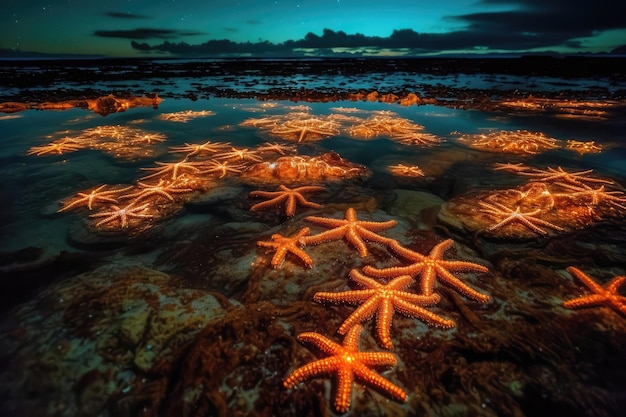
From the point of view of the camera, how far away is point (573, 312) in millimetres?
3465

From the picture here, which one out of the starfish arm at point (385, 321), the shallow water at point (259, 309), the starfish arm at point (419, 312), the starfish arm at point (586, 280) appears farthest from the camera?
the starfish arm at point (586, 280)

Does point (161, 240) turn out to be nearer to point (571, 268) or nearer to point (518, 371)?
point (518, 371)

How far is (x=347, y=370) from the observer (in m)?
2.52

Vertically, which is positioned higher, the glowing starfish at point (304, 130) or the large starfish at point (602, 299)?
the glowing starfish at point (304, 130)

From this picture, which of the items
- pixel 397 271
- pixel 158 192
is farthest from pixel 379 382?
pixel 158 192

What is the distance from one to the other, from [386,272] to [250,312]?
1.59m

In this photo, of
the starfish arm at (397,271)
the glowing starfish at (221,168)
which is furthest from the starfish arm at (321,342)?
the glowing starfish at (221,168)

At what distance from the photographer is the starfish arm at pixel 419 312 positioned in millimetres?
3176

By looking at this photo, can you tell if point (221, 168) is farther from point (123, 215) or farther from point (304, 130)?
point (304, 130)

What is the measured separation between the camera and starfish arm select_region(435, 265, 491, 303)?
358 centimetres

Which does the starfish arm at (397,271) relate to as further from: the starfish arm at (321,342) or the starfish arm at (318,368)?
the starfish arm at (318,368)

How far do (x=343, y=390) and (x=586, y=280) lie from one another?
10.5 feet

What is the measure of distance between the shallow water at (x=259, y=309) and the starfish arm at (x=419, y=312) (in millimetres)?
139

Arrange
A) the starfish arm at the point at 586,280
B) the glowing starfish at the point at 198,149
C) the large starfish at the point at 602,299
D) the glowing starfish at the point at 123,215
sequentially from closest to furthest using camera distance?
the large starfish at the point at 602,299
the starfish arm at the point at 586,280
the glowing starfish at the point at 123,215
the glowing starfish at the point at 198,149
